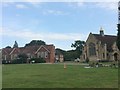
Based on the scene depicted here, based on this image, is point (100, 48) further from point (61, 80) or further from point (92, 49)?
point (61, 80)

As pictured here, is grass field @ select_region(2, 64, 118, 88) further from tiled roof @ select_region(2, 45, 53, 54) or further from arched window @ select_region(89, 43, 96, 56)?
tiled roof @ select_region(2, 45, 53, 54)

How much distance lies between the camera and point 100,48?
3703 inches

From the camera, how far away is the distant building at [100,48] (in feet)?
302

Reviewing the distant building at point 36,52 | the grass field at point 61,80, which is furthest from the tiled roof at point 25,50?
the grass field at point 61,80

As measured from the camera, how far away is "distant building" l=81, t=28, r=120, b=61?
9194 centimetres

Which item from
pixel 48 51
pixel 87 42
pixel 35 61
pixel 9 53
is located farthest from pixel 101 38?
pixel 9 53

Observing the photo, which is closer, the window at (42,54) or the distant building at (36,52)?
the distant building at (36,52)

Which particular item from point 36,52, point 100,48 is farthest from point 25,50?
point 100,48

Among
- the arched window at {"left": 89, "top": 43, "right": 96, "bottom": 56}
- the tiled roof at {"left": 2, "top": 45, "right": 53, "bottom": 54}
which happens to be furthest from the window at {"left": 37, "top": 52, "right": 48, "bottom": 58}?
the arched window at {"left": 89, "top": 43, "right": 96, "bottom": 56}

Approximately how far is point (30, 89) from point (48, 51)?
83.5m

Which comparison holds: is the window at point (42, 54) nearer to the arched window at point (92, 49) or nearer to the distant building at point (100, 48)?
the distant building at point (100, 48)

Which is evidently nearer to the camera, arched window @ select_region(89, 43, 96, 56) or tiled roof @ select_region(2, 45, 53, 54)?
arched window @ select_region(89, 43, 96, 56)

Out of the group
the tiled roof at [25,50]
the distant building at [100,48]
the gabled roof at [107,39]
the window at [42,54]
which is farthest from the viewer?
the tiled roof at [25,50]

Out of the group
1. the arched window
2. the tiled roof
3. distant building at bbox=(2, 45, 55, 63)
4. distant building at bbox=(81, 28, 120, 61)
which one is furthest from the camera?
the tiled roof
